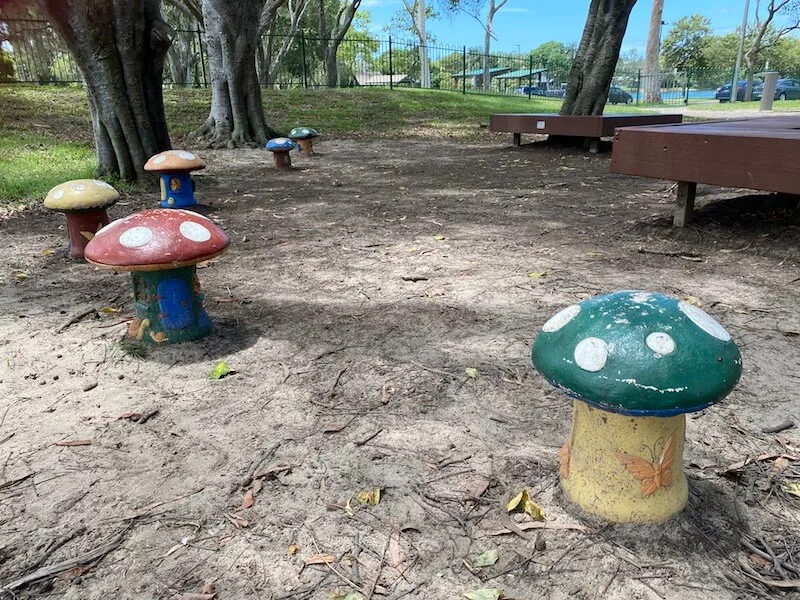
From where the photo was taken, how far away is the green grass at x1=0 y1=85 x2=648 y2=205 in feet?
29.3

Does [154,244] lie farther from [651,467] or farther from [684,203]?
[684,203]

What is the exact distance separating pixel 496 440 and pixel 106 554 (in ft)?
4.57

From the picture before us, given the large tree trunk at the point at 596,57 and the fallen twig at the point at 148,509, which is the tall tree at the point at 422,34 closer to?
the large tree trunk at the point at 596,57

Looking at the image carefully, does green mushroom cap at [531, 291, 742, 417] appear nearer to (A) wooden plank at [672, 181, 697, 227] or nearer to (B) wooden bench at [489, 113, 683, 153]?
(A) wooden plank at [672, 181, 697, 227]

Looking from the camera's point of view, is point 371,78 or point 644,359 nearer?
point 644,359

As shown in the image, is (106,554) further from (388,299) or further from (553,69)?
(553,69)

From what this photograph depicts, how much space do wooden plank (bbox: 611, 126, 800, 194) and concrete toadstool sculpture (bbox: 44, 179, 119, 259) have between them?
413 centimetres

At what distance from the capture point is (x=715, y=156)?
4641 mm

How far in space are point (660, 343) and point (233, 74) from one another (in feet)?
36.9

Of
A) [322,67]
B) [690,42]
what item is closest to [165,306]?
[322,67]

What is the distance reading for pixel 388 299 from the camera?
401cm

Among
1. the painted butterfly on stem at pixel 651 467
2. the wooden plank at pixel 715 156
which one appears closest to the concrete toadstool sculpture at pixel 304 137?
the wooden plank at pixel 715 156

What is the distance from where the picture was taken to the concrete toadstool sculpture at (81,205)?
457cm

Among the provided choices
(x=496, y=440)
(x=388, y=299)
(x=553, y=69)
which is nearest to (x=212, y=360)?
(x=388, y=299)
